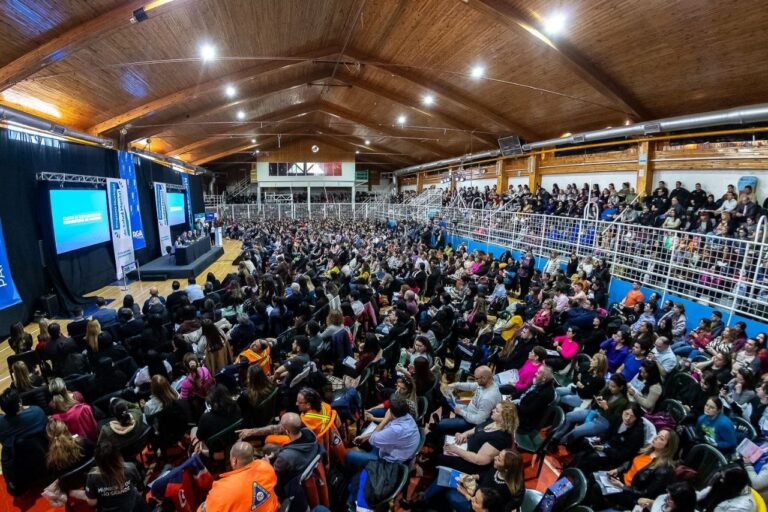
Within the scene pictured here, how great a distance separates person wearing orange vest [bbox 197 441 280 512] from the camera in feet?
6.17

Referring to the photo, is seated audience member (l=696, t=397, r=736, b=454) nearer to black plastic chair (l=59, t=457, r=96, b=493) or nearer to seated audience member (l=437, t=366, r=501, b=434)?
seated audience member (l=437, t=366, r=501, b=434)

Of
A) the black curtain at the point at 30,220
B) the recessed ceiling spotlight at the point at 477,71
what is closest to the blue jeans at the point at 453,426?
the black curtain at the point at 30,220

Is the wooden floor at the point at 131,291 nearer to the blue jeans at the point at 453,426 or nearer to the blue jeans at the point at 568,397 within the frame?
the blue jeans at the point at 453,426

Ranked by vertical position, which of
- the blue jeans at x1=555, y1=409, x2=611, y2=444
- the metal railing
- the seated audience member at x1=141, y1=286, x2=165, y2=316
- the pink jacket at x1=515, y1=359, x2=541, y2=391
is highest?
the metal railing

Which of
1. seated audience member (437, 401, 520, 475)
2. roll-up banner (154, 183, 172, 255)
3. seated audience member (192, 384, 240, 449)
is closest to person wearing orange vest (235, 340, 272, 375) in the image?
seated audience member (192, 384, 240, 449)

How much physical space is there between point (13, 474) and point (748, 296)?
8379 millimetres

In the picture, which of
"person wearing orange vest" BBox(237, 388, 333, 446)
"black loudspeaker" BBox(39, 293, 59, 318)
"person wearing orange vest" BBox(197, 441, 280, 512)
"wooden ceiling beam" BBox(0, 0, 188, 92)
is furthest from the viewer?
"black loudspeaker" BBox(39, 293, 59, 318)

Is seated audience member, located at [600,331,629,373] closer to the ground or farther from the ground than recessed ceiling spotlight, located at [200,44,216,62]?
closer to the ground

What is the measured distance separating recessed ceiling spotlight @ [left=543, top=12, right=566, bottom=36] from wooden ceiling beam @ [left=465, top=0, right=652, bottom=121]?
4.9 inches

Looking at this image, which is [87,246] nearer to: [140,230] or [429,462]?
[140,230]

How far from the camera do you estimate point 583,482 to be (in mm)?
2125

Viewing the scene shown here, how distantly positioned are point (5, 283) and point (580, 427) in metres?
8.54

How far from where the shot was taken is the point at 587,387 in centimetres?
360

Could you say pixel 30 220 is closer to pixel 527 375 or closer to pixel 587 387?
pixel 527 375
